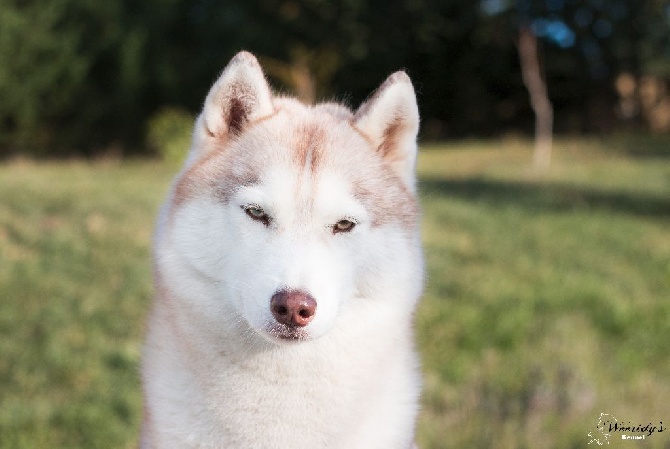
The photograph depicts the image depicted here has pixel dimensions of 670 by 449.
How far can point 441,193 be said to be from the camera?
12.4m

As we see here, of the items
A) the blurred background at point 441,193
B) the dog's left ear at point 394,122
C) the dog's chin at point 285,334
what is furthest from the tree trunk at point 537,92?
the dog's chin at point 285,334

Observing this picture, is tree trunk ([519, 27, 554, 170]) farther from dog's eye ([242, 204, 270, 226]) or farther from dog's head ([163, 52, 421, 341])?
dog's eye ([242, 204, 270, 226])

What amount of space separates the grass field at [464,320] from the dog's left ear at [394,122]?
174cm

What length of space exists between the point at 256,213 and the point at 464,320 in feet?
11.6

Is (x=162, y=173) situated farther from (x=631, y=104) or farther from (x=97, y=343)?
(x=631, y=104)

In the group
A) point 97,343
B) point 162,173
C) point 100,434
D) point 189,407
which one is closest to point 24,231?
point 97,343

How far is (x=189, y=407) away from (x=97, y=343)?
2.76 meters

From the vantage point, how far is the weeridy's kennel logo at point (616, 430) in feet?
13.8

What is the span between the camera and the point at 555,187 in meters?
13.1

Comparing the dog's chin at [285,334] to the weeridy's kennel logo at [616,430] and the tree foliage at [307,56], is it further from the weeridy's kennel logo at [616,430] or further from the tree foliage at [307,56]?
the tree foliage at [307,56]

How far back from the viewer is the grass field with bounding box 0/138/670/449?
14.3 ft

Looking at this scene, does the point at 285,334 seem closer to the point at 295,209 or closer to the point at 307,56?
the point at 295,209

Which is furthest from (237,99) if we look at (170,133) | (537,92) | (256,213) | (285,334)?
(170,133)

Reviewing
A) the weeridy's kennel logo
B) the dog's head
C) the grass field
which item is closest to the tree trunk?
the grass field
